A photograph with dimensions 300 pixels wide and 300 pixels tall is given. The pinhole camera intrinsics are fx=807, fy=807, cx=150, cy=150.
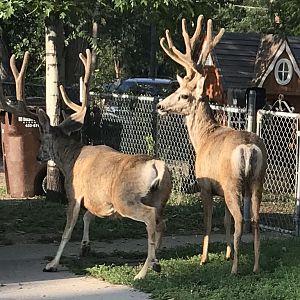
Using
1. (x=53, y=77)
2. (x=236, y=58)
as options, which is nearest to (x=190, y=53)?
(x=53, y=77)

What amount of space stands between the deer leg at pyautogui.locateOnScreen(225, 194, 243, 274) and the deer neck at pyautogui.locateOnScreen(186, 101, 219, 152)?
3.48 ft

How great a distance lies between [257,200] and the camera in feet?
26.8

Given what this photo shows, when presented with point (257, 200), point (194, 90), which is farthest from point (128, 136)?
point (257, 200)

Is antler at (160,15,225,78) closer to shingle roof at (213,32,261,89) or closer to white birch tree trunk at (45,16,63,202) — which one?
white birch tree trunk at (45,16,63,202)

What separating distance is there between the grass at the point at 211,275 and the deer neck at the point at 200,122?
4.31 feet

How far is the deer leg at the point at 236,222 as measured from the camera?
7.83m

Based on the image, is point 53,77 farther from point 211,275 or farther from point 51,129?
point 211,275

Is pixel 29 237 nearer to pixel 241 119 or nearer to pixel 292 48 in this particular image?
pixel 241 119

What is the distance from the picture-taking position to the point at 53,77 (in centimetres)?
1227

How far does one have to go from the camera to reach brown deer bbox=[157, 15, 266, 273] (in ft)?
26.2

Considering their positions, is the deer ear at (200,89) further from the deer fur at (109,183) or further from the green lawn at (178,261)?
the green lawn at (178,261)

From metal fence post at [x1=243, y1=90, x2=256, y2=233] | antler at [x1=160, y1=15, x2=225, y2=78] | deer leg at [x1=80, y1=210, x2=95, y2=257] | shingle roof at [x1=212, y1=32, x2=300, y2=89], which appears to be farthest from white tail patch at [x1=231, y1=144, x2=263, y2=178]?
shingle roof at [x1=212, y1=32, x2=300, y2=89]

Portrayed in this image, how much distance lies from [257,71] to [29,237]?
1025 cm

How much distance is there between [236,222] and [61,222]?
3.71 metres
